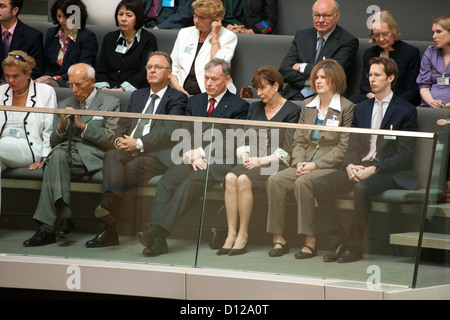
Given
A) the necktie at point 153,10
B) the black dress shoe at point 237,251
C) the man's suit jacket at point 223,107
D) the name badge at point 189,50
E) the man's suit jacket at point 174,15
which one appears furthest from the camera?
the necktie at point 153,10

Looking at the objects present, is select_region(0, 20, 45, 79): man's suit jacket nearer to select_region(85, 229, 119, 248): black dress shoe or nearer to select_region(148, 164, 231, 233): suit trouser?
select_region(85, 229, 119, 248): black dress shoe

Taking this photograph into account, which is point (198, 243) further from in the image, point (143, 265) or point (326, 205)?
point (326, 205)

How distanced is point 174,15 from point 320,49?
60.3 inches

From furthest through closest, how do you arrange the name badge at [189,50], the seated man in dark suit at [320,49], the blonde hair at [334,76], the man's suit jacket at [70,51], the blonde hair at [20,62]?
the man's suit jacket at [70,51] < the name badge at [189,50] < the seated man in dark suit at [320,49] < the blonde hair at [20,62] < the blonde hair at [334,76]

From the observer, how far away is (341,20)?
6.66 m

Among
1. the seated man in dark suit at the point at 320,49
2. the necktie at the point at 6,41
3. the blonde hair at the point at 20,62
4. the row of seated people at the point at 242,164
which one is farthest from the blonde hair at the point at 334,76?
the necktie at the point at 6,41

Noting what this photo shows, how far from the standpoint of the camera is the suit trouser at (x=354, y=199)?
12.1 ft

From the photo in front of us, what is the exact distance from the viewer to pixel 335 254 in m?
3.74

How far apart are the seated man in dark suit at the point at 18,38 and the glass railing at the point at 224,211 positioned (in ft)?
6.68

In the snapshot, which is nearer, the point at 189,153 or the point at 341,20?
the point at 189,153

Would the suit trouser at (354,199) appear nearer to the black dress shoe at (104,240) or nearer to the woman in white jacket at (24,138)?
the black dress shoe at (104,240)
